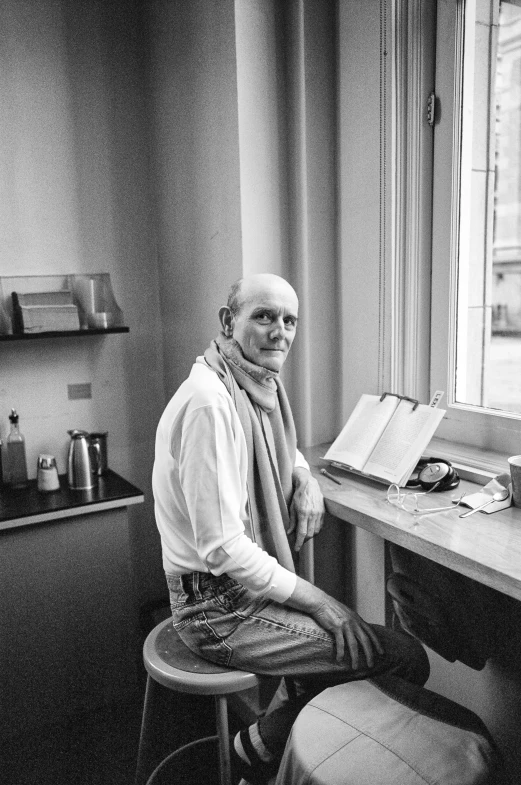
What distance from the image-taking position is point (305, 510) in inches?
63.5

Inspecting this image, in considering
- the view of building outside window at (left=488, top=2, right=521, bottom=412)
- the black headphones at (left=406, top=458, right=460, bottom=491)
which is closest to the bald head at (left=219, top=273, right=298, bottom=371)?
the black headphones at (left=406, top=458, right=460, bottom=491)

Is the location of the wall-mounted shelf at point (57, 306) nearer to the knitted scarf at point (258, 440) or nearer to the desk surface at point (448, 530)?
the knitted scarf at point (258, 440)

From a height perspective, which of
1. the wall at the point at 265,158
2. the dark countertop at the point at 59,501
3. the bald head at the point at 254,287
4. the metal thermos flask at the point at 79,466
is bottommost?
the dark countertop at the point at 59,501

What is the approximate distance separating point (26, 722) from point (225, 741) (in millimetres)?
998

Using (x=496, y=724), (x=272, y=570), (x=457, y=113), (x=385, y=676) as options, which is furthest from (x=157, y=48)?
(x=496, y=724)

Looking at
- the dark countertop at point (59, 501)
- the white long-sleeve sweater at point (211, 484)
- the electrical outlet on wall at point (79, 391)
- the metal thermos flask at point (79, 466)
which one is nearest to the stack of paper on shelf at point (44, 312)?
the electrical outlet on wall at point (79, 391)

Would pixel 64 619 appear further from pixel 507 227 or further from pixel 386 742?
pixel 507 227

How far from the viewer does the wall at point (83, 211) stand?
2.37m

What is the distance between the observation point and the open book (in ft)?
5.39

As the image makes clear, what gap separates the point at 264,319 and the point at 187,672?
31.6 inches

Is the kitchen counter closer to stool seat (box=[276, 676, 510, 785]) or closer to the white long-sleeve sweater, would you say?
the white long-sleeve sweater

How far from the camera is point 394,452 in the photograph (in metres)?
1.69

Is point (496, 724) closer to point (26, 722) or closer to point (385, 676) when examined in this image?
point (385, 676)

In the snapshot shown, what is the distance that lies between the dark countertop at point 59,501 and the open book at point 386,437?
76cm
